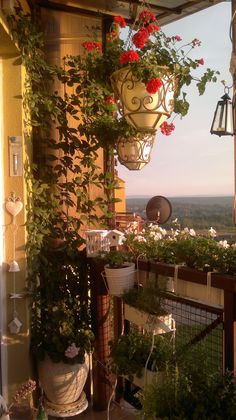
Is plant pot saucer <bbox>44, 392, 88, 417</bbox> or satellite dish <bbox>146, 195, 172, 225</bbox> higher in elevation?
satellite dish <bbox>146, 195, 172, 225</bbox>

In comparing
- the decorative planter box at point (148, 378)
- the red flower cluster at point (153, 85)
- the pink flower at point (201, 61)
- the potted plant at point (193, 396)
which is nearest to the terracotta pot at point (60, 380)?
the decorative planter box at point (148, 378)

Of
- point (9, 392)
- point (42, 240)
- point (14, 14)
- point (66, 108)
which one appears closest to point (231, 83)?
point (66, 108)

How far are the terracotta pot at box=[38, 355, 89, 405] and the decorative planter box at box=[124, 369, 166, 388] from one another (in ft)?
1.86

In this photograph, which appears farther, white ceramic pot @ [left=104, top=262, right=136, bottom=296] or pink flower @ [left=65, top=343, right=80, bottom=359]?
pink flower @ [left=65, top=343, right=80, bottom=359]

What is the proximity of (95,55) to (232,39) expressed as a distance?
0.84 meters

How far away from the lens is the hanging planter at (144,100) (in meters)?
2.20

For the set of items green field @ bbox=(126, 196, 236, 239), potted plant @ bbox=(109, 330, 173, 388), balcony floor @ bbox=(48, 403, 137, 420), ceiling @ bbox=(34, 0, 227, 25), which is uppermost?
ceiling @ bbox=(34, 0, 227, 25)

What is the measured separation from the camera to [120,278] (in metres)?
2.47

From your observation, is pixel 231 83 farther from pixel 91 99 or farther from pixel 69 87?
pixel 69 87

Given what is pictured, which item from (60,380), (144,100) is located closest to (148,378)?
(60,380)

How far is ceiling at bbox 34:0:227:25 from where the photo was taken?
3.15 m

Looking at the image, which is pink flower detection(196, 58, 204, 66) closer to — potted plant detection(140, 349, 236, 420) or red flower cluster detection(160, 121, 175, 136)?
red flower cluster detection(160, 121, 175, 136)

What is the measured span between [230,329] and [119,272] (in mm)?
725

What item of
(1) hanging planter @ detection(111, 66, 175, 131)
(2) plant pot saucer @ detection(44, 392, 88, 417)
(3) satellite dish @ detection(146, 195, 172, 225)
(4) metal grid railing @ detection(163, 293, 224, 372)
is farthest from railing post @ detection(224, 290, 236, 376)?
(3) satellite dish @ detection(146, 195, 172, 225)
